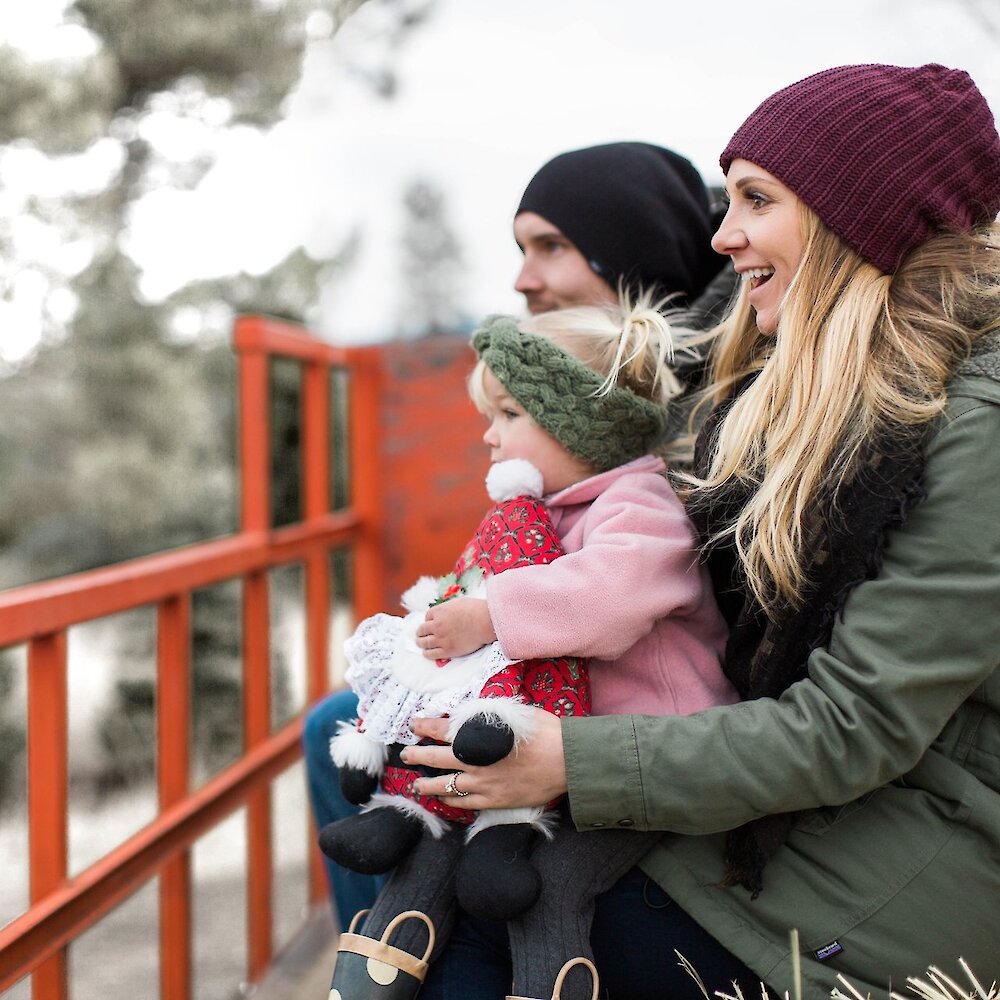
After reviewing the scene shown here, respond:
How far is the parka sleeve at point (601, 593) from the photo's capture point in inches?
47.9

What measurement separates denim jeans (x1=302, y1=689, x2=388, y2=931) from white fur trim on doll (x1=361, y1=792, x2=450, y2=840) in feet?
1.26

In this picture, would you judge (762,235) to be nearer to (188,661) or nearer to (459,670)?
(459,670)

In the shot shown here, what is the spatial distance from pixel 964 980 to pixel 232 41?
5777 mm

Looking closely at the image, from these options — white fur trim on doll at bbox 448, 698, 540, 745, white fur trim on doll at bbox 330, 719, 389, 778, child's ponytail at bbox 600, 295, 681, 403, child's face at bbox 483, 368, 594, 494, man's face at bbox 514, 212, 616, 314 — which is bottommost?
white fur trim on doll at bbox 330, 719, 389, 778

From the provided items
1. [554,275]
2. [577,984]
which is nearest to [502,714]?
[577,984]

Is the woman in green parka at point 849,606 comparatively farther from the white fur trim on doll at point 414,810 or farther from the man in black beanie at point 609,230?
the man in black beanie at point 609,230

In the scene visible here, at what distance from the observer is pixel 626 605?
1223 mm

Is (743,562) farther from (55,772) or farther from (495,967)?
(55,772)

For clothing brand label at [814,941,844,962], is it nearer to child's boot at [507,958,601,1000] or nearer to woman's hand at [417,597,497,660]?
child's boot at [507,958,601,1000]

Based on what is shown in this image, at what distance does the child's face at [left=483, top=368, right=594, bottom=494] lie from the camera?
145 cm

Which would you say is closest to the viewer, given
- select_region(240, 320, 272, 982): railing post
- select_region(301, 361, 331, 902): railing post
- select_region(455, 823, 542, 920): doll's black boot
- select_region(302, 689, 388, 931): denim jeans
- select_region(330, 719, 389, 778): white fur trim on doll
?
select_region(455, 823, 542, 920): doll's black boot

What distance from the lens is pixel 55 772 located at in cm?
158

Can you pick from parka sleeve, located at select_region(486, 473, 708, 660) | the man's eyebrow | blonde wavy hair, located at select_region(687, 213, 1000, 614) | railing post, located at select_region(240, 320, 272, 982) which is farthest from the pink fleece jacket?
railing post, located at select_region(240, 320, 272, 982)

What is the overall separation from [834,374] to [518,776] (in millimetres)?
→ 556
